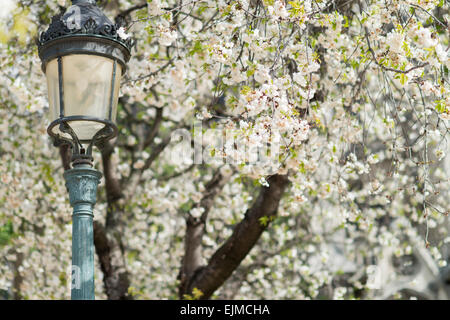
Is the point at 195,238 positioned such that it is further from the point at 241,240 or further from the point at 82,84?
the point at 82,84

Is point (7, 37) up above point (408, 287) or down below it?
above

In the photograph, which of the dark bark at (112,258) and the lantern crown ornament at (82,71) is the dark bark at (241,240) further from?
the lantern crown ornament at (82,71)

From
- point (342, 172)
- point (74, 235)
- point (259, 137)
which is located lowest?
point (74, 235)

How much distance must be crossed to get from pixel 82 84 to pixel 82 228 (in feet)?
2.71

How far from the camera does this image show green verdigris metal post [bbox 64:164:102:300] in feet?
10.8

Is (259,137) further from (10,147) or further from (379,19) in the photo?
(10,147)

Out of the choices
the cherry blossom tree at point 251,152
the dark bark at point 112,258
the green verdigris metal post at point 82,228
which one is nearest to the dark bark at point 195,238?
the cherry blossom tree at point 251,152

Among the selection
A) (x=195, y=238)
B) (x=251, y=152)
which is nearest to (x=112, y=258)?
(x=195, y=238)

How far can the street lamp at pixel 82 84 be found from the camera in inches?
136

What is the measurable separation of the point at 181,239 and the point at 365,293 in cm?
344

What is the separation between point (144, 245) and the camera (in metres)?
11.5

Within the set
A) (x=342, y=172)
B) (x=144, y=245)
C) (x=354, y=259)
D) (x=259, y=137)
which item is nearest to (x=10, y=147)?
(x=144, y=245)

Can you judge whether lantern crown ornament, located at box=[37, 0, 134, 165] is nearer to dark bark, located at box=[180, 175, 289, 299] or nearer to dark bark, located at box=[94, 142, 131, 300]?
dark bark, located at box=[180, 175, 289, 299]

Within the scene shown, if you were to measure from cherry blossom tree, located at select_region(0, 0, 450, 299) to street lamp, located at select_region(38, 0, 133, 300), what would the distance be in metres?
0.61
